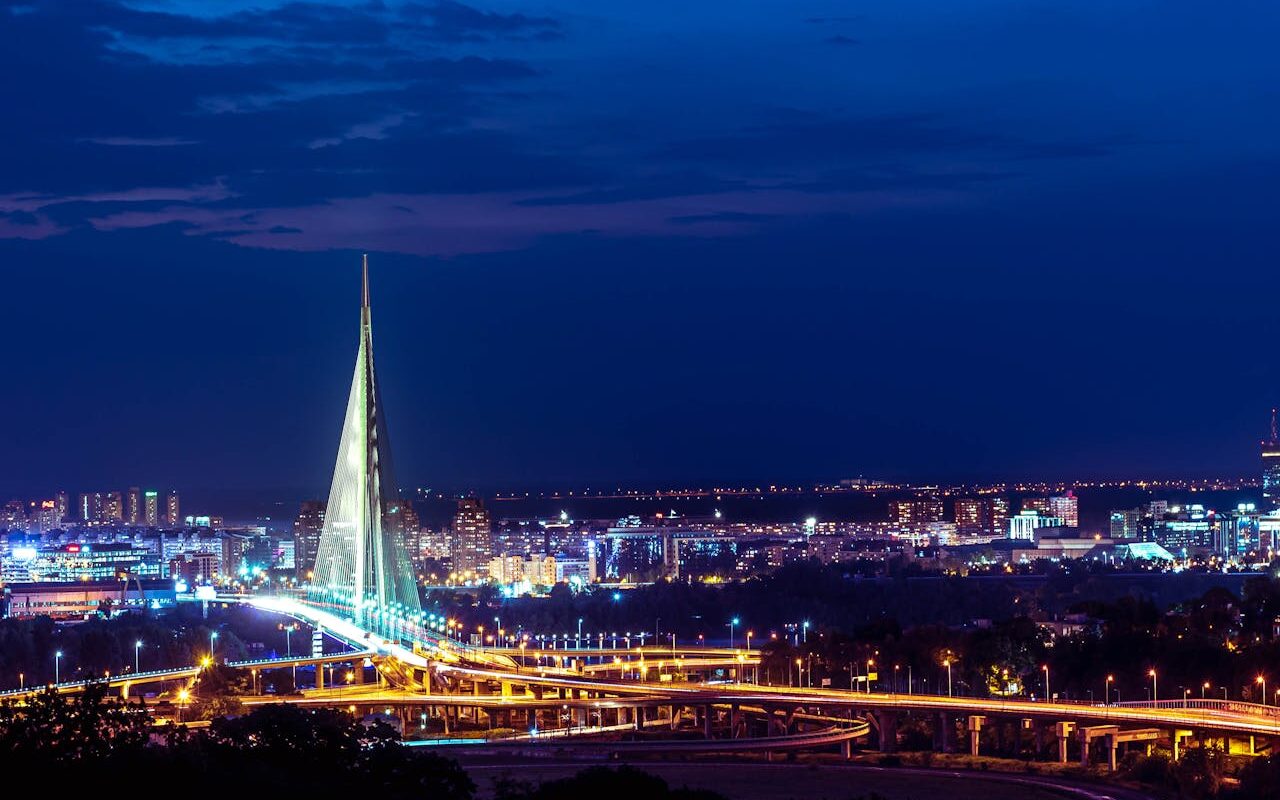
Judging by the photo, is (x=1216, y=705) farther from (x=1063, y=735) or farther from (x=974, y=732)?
(x=974, y=732)

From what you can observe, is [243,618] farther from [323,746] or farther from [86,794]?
[86,794]

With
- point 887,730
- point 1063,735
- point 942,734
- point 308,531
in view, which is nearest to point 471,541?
point 308,531

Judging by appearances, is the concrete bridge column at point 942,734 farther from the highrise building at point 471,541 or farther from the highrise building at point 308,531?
the highrise building at point 471,541

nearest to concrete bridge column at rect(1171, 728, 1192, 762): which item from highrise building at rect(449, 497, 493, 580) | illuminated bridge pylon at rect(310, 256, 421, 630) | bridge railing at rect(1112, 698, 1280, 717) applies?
bridge railing at rect(1112, 698, 1280, 717)

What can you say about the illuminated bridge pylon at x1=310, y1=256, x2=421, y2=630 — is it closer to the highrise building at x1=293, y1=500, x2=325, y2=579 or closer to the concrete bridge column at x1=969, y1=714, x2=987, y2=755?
the concrete bridge column at x1=969, y1=714, x2=987, y2=755

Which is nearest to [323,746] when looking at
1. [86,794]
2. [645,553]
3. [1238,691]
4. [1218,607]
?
[86,794]

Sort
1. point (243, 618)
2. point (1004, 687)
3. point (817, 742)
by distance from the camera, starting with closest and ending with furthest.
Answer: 1. point (817, 742)
2. point (1004, 687)
3. point (243, 618)
